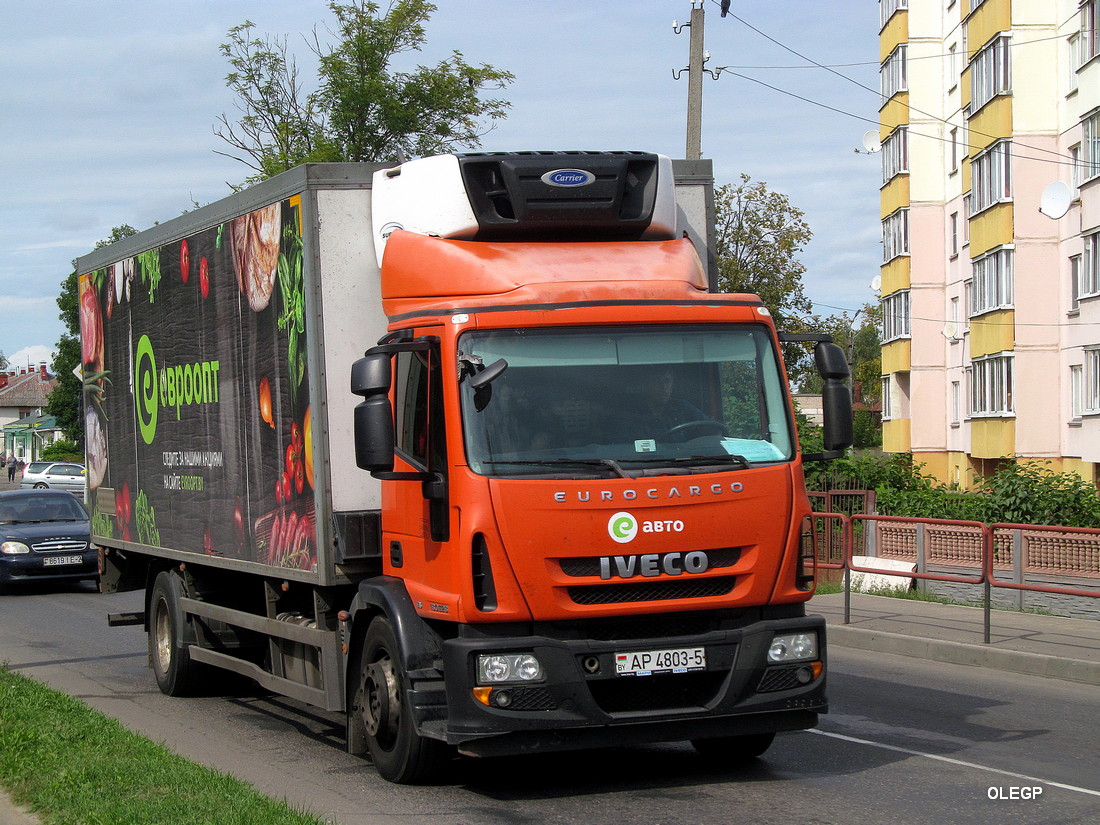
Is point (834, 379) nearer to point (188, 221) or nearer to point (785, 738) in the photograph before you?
point (785, 738)

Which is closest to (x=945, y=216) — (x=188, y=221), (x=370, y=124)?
(x=370, y=124)

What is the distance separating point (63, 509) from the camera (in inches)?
829

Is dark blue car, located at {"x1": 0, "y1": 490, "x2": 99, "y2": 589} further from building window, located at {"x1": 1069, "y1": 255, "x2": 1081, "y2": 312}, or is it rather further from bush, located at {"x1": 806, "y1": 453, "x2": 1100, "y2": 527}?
building window, located at {"x1": 1069, "y1": 255, "x2": 1081, "y2": 312}

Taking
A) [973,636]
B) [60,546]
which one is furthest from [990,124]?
[60,546]

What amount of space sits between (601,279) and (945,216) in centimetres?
4205

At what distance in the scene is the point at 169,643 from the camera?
1073 cm

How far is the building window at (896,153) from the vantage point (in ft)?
154

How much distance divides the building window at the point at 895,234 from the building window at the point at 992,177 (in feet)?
27.8

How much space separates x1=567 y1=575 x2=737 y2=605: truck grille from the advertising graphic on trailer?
2.11 metres

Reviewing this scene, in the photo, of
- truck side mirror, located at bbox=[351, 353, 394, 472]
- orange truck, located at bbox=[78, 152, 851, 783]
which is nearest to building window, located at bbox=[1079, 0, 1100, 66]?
orange truck, located at bbox=[78, 152, 851, 783]

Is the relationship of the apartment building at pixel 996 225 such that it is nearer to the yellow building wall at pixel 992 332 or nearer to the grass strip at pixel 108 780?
the yellow building wall at pixel 992 332

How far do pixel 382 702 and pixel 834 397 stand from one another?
2880 millimetres

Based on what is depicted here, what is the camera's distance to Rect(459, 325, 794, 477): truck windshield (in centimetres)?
637

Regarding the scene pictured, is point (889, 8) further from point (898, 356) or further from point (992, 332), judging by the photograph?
point (992, 332)
